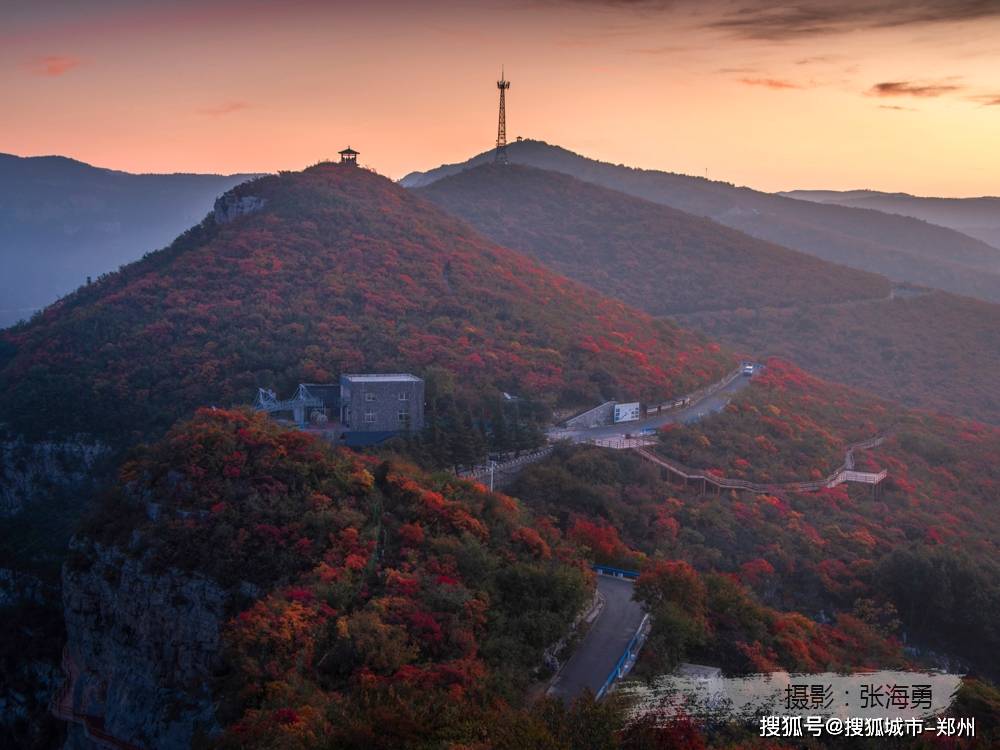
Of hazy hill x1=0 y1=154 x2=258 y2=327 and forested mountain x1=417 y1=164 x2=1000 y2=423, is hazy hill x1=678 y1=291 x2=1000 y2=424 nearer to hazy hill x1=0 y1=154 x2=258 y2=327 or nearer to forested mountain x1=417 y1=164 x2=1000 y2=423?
forested mountain x1=417 y1=164 x2=1000 y2=423

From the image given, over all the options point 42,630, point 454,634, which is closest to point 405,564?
point 454,634

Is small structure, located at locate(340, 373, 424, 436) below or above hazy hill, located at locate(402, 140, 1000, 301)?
below

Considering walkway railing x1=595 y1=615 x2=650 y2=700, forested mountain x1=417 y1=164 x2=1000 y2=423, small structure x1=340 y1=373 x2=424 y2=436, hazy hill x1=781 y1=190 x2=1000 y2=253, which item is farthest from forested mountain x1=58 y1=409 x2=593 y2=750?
hazy hill x1=781 y1=190 x2=1000 y2=253

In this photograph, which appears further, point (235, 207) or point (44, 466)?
point (235, 207)

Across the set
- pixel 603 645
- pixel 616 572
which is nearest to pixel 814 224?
pixel 616 572

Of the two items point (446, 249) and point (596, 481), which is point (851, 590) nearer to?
point (596, 481)

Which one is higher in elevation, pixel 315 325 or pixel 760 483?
pixel 315 325

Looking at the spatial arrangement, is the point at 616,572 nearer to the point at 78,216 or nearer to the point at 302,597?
the point at 302,597
